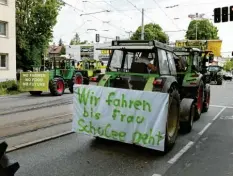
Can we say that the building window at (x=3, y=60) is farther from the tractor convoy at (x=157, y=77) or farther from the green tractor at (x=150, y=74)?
the green tractor at (x=150, y=74)

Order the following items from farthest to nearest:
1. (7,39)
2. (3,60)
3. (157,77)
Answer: (3,60)
(7,39)
(157,77)

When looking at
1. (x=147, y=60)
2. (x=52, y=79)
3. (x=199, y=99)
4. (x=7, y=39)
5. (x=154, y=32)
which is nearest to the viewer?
(x=147, y=60)

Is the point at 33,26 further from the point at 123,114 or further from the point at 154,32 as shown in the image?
the point at 154,32

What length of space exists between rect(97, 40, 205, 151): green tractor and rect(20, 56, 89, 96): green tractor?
10.3 meters

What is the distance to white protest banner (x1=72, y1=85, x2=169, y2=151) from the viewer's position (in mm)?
5980

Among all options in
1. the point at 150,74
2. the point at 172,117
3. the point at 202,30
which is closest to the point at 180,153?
the point at 172,117

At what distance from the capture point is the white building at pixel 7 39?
91.3ft

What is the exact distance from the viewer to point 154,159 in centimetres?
602

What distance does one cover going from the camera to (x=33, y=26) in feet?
120

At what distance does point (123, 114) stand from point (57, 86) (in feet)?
40.5

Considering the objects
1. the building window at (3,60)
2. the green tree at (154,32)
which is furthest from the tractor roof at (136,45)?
the green tree at (154,32)

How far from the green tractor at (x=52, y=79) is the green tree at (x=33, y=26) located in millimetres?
16877

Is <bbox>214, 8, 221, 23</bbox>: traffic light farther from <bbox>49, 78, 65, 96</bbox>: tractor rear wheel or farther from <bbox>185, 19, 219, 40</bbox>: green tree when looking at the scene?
<bbox>185, 19, 219, 40</bbox>: green tree

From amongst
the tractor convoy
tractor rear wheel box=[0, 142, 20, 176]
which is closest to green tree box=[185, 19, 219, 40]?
the tractor convoy
